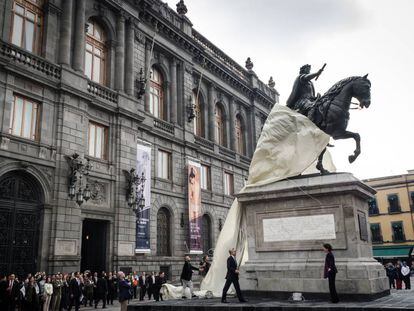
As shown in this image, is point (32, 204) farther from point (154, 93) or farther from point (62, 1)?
point (154, 93)

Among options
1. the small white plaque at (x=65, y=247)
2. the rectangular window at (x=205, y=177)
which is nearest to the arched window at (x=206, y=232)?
the rectangular window at (x=205, y=177)

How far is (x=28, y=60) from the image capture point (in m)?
19.5

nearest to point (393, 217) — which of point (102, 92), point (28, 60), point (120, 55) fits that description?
point (120, 55)

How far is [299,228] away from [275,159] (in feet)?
6.62

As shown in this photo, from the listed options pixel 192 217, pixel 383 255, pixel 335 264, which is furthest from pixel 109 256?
pixel 383 255

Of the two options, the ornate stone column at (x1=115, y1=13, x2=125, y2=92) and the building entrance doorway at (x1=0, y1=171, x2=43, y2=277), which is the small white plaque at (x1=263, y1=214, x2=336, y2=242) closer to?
the building entrance doorway at (x1=0, y1=171, x2=43, y2=277)

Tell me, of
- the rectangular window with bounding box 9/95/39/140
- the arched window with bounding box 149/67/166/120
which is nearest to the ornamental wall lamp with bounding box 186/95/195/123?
the arched window with bounding box 149/67/166/120

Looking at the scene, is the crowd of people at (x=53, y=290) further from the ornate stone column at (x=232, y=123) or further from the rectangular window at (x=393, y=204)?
the rectangular window at (x=393, y=204)

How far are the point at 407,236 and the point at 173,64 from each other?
1413 inches

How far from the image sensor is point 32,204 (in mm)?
18562

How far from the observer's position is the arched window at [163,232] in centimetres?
2664

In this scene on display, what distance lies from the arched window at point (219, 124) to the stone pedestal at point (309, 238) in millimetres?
25460

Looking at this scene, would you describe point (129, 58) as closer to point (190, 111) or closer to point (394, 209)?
point (190, 111)

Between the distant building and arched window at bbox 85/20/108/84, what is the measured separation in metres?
37.7
